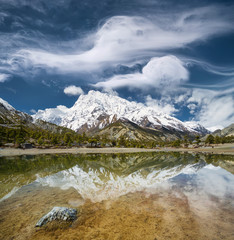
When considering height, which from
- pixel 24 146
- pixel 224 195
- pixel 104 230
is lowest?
pixel 224 195

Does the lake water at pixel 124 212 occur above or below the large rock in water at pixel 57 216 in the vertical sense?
below

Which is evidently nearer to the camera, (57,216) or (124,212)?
(57,216)

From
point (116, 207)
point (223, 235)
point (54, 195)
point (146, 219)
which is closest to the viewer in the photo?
point (223, 235)

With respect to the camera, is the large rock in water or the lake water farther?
the large rock in water

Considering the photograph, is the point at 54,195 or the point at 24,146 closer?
the point at 54,195

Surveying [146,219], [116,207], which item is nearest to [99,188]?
[116,207]

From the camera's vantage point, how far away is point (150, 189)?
19531 mm

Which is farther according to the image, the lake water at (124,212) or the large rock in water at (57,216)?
the large rock in water at (57,216)

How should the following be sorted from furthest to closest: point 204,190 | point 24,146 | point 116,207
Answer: point 24,146 → point 204,190 → point 116,207

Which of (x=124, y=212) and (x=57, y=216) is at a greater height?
(x=57, y=216)

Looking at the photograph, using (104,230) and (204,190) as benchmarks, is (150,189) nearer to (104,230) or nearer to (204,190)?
(204,190)

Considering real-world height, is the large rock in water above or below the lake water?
above

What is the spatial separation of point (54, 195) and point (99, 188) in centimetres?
578

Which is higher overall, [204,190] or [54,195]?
[54,195]
